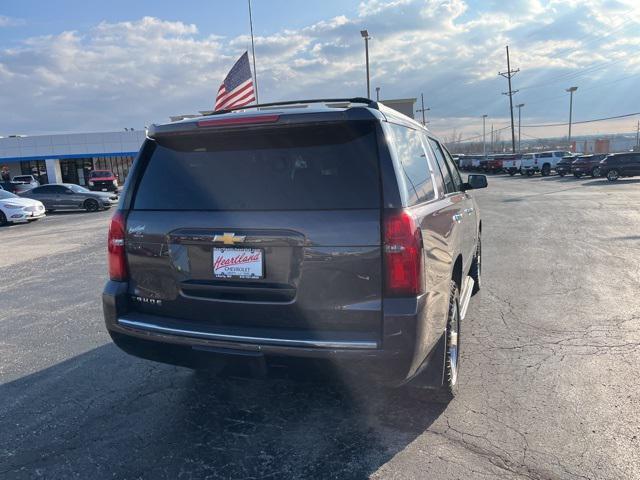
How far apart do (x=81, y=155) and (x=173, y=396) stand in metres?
51.3

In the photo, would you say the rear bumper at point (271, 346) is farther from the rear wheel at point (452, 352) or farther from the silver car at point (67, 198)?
the silver car at point (67, 198)

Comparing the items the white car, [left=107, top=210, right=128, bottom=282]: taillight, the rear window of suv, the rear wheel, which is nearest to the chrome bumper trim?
[left=107, top=210, right=128, bottom=282]: taillight

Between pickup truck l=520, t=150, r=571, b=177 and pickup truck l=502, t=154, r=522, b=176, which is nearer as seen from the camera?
pickup truck l=520, t=150, r=571, b=177

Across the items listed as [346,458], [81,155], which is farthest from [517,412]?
[81,155]

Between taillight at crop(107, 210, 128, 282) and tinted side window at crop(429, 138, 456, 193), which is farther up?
tinted side window at crop(429, 138, 456, 193)

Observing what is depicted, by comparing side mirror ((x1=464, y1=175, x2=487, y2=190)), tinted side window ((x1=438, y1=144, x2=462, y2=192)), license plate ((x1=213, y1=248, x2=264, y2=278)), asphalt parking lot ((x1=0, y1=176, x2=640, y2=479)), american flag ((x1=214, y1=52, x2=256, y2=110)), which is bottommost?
asphalt parking lot ((x1=0, y1=176, x2=640, y2=479))

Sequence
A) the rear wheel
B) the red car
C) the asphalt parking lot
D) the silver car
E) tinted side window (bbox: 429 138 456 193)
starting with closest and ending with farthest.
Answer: the asphalt parking lot → the rear wheel → tinted side window (bbox: 429 138 456 193) → the silver car → the red car

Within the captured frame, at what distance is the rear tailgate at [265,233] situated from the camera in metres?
2.69

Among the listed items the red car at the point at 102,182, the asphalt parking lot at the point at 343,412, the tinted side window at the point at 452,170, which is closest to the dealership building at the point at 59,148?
the red car at the point at 102,182

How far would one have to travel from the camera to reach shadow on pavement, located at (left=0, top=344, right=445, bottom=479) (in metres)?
2.92

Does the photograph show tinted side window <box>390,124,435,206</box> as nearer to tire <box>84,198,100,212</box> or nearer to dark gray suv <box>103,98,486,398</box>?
dark gray suv <box>103,98,486,398</box>

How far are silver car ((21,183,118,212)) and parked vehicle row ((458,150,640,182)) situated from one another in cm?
2960

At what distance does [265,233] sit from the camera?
2.77 meters

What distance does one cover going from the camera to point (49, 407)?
12.1ft
